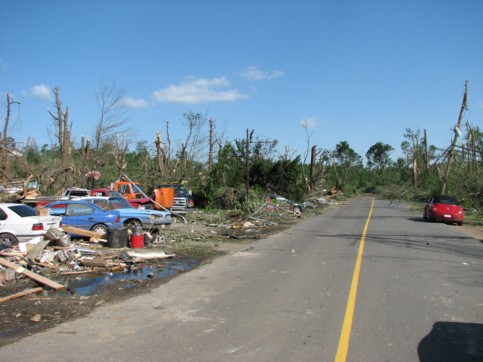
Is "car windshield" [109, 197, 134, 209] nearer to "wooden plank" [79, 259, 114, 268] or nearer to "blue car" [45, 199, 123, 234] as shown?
"blue car" [45, 199, 123, 234]

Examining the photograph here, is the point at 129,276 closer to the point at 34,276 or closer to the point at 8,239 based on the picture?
the point at 34,276

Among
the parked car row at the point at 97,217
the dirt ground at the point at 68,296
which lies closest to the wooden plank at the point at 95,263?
the dirt ground at the point at 68,296

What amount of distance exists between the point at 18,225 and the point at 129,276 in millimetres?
4637

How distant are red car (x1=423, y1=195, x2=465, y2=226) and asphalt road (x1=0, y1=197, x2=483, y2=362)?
14538mm

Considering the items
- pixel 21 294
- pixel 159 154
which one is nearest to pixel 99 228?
pixel 21 294

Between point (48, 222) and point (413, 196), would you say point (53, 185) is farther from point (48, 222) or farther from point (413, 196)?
point (413, 196)

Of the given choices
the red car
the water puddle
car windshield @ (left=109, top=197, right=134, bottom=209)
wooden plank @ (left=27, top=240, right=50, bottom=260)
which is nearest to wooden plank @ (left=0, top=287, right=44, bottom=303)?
the water puddle

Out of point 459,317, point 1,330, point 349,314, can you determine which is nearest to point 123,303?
point 1,330

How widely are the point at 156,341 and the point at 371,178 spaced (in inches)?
4399

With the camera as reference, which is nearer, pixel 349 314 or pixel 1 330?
pixel 1 330

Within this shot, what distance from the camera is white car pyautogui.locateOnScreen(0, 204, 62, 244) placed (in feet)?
40.8

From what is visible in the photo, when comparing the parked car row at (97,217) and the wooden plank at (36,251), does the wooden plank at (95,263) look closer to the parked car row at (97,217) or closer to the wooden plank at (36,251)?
the wooden plank at (36,251)

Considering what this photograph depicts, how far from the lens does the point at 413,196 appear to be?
45594 mm

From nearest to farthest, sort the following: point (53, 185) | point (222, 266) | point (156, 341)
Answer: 1. point (156, 341)
2. point (222, 266)
3. point (53, 185)
